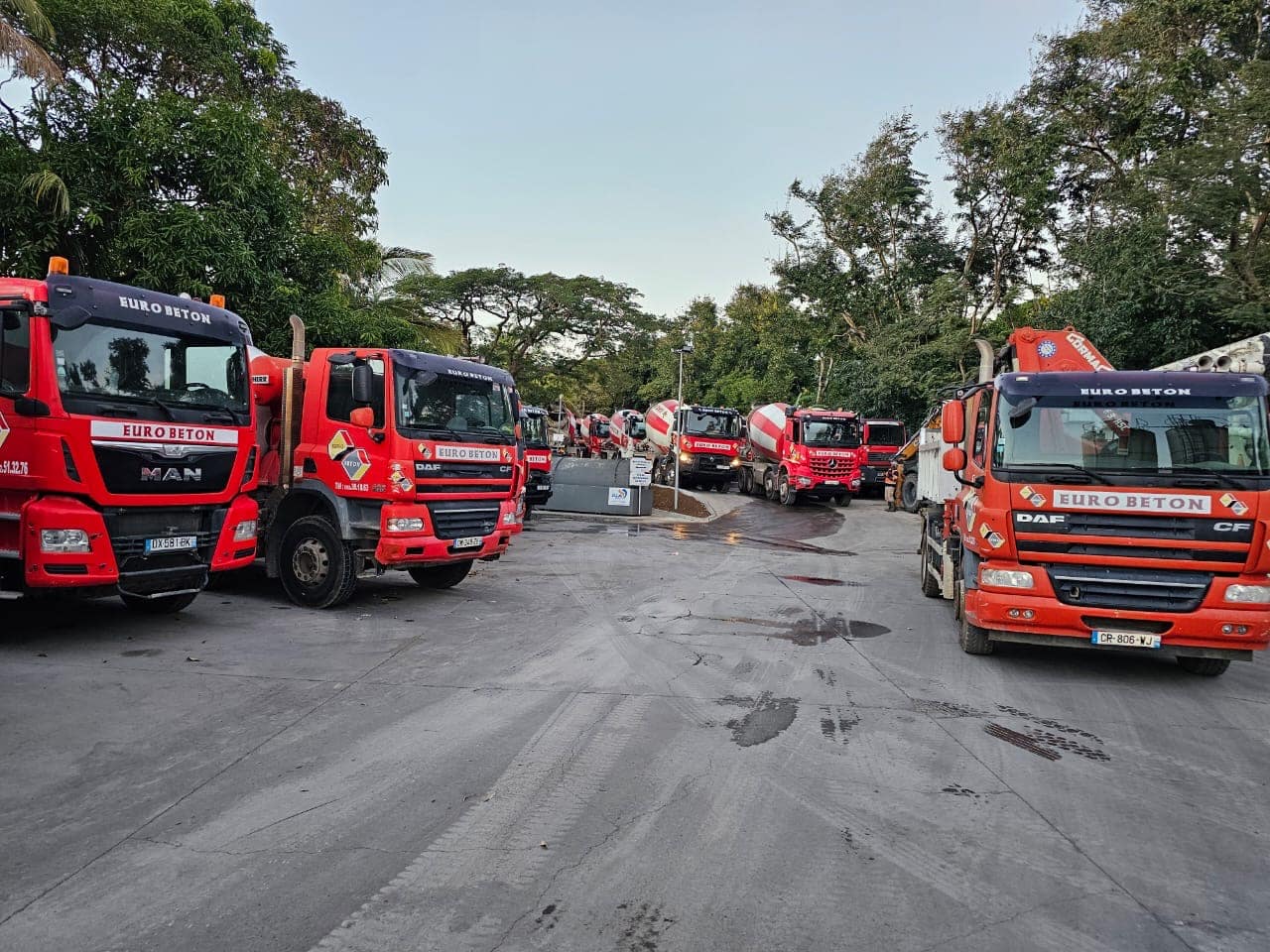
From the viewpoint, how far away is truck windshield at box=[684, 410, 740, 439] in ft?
93.1

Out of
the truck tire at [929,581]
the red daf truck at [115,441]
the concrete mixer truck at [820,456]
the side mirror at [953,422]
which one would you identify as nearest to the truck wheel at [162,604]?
the red daf truck at [115,441]

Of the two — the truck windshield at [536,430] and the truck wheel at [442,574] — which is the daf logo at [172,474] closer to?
the truck wheel at [442,574]

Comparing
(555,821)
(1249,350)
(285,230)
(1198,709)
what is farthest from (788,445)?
(555,821)

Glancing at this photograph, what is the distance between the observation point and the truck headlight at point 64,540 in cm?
645

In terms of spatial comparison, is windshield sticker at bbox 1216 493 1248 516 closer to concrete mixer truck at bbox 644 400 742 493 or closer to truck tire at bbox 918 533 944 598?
truck tire at bbox 918 533 944 598

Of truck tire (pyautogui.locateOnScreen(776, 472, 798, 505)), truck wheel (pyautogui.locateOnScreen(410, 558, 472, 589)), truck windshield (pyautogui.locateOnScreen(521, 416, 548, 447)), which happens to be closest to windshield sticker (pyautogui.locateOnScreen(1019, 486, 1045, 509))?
truck wheel (pyautogui.locateOnScreen(410, 558, 472, 589))

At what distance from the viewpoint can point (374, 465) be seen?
849cm

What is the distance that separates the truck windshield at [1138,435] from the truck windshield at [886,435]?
20435 mm

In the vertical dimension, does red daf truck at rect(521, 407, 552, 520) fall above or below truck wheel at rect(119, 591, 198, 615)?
above

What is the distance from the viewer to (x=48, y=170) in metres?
11.3

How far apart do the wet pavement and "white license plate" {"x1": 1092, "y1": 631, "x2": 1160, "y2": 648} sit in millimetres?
394

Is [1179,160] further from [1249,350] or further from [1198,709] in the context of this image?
[1198,709]

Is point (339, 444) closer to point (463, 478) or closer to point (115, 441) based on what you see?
point (463, 478)

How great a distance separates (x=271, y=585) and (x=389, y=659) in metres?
4.17
